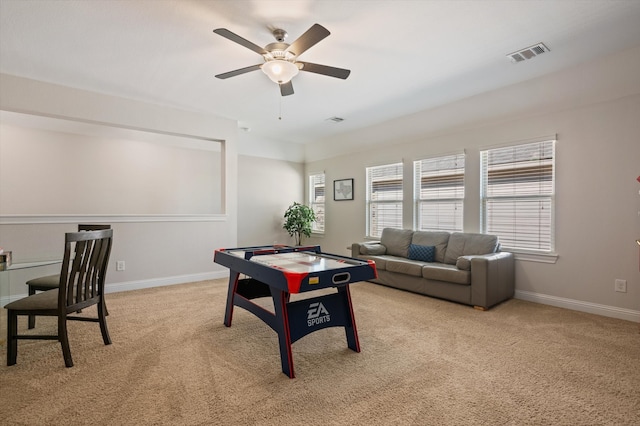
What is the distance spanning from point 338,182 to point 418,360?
15.2 feet

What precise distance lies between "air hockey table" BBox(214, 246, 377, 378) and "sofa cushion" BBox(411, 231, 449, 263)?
90.1 inches

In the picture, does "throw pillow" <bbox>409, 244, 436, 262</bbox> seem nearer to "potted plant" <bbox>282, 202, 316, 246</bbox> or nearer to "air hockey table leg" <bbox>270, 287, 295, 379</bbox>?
"potted plant" <bbox>282, 202, 316, 246</bbox>

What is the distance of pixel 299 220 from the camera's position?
675cm

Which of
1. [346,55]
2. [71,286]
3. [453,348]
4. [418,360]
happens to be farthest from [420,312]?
[71,286]

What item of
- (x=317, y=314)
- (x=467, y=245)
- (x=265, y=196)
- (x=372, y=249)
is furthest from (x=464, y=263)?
(x=265, y=196)

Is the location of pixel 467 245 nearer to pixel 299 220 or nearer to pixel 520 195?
pixel 520 195

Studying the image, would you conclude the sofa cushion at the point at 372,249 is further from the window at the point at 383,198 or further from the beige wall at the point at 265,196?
the beige wall at the point at 265,196

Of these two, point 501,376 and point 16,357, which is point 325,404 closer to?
point 501,376

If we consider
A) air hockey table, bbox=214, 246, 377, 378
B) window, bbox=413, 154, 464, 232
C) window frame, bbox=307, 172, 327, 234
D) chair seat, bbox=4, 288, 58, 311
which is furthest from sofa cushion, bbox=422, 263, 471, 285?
chair seat, bbox=4, 288, 58, 311

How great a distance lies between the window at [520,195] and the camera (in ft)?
12.7

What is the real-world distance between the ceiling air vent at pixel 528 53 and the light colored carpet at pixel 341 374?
2.73 m

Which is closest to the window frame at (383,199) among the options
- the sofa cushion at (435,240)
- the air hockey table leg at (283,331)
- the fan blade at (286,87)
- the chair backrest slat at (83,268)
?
the sofa cushion at (435,240)

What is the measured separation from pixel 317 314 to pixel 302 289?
532 millimetres

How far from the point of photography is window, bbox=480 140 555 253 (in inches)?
153
